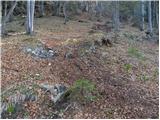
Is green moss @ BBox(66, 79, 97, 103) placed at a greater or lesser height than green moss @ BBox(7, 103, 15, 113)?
greater

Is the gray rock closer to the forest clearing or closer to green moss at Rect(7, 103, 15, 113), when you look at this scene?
the forest clearing

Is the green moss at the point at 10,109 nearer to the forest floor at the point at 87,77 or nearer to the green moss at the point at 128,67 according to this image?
the forest floor at the point at 87,77

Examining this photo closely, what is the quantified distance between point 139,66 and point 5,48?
6585 millimetres

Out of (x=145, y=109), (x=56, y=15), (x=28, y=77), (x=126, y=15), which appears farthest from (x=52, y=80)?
(x=126, y=15)

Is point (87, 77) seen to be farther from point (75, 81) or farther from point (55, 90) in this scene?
point (55, 90)

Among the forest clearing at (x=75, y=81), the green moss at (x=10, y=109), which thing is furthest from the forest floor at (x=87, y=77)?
the green moss at (x=10, y=109)

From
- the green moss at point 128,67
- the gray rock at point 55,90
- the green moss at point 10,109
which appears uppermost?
the green moss at point 128,67

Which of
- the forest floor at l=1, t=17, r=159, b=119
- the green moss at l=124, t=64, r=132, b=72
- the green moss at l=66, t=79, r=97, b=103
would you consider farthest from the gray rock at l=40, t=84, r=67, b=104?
the green moss at l=124, t=64, r=132, b=72

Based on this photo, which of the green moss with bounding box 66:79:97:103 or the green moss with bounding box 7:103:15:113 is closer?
the green moss with bounding box 7:103:15:113

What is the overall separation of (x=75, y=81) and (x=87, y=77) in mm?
777

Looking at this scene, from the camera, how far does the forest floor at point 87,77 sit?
393 inches

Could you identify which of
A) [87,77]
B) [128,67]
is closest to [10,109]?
[87,77]

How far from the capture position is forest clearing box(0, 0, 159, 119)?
10031 millimetres

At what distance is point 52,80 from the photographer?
39.3ft
